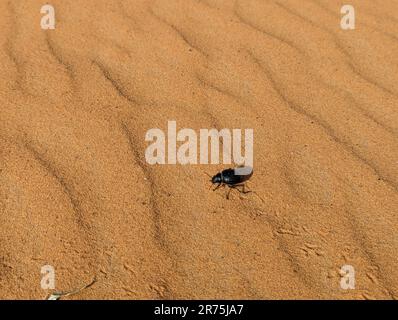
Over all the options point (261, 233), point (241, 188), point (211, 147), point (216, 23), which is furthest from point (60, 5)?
point (261, 233)

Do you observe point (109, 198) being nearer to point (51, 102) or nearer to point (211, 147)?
point (211, 147)

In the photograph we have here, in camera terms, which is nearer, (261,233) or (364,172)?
(261,233)

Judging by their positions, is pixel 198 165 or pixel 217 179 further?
pixel 198 165

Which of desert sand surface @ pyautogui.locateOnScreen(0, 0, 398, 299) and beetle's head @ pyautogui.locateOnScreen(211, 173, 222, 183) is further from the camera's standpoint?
beetle's head @ pyautogui.locateOnScreen(211, 173, 222, 183)

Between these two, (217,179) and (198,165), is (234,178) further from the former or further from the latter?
(198,165)

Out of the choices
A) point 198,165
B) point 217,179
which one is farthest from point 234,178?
point 198,165
